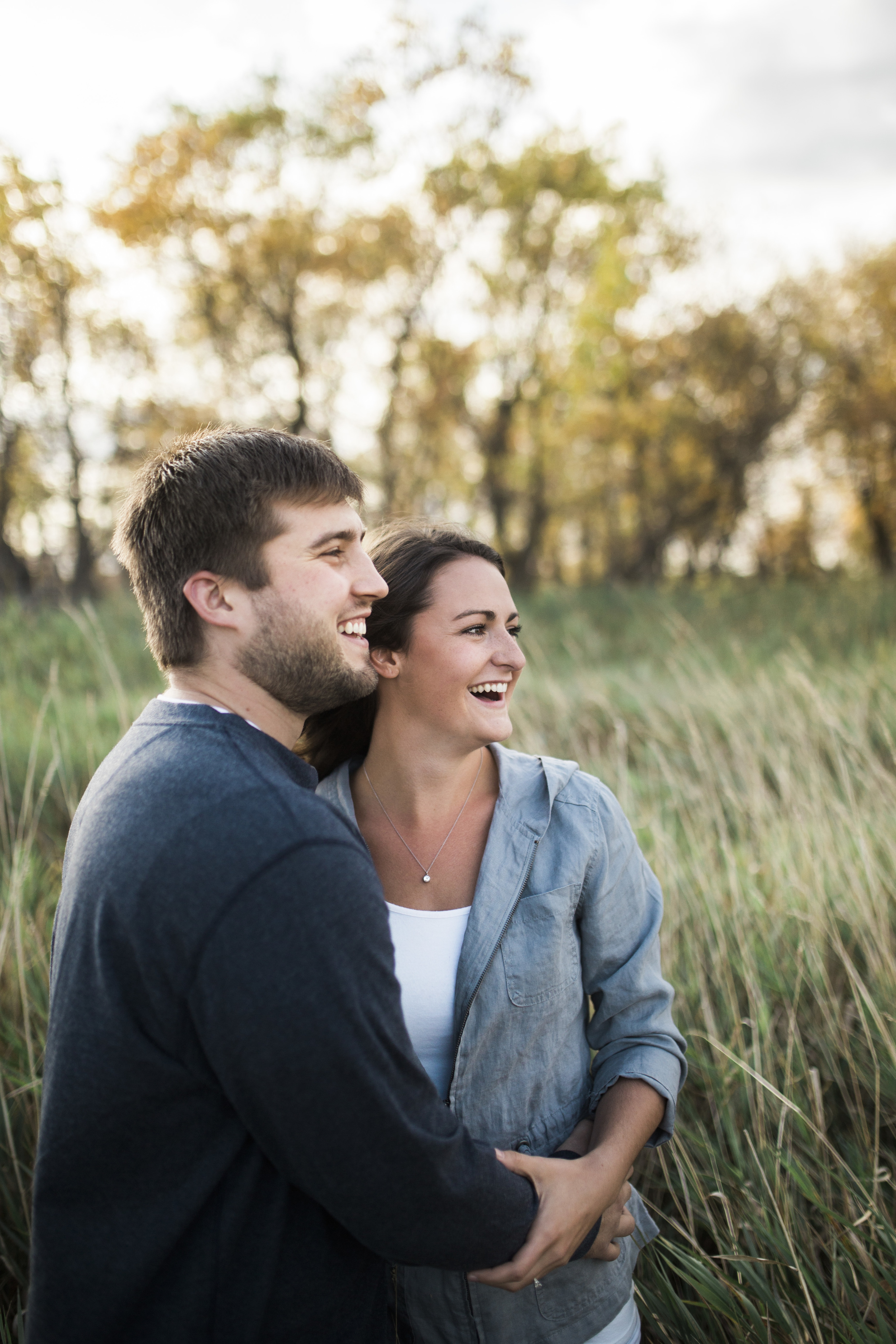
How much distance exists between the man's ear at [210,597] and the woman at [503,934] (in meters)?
0.31

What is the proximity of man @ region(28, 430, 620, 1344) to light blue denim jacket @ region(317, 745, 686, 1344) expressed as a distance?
13.7 inches

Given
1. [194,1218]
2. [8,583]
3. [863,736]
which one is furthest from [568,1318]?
[8,583]

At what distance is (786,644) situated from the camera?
8.21 meters

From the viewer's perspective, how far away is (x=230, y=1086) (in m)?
1.03

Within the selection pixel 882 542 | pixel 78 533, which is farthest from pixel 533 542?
pixel 882 542

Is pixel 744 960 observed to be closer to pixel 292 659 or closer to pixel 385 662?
pixel 385 662

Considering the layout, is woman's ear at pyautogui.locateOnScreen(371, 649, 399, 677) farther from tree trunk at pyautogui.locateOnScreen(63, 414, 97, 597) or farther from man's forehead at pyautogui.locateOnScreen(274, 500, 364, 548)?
tree trunk at pyautogui.locateOnScreen(63, 414, 97, 597)

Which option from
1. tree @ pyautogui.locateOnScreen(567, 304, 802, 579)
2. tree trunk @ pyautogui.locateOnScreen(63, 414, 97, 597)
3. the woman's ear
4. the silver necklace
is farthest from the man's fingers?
tree @ pyautogui.locateOnScreen(567, 304, 802, 579)

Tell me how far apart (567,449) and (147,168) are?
A: 12.0 m

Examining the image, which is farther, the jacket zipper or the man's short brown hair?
the jacket zipper

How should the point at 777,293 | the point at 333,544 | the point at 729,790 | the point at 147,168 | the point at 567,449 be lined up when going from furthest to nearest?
1. the point at 567,449
2. the point at 777,293
3. the point at 147,168
4. the point at 729,790
5. the point at 333,544

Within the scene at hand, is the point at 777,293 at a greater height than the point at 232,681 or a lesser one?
greater

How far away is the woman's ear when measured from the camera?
1.95 m

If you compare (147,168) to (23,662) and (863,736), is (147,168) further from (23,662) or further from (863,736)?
(863,736)
